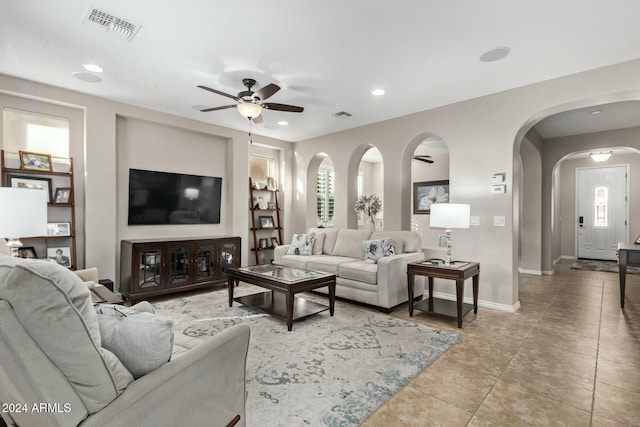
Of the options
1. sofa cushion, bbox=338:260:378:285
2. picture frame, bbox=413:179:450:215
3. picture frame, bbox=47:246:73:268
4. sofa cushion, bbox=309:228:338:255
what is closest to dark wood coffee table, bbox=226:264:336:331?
sofa cushion, bbox=338:260:378:285

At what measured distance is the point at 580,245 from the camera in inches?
324

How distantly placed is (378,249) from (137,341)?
3.48 m

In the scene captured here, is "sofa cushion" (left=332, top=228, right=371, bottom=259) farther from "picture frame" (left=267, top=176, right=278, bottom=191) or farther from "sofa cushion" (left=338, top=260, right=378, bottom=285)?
"picture frame" (left=267, top=176, right=278, bottom=191)

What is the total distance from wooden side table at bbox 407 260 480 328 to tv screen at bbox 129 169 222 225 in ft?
12.0

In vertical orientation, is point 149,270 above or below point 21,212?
below

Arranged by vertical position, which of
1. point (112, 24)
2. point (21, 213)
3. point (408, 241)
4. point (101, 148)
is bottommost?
point (408, 241)

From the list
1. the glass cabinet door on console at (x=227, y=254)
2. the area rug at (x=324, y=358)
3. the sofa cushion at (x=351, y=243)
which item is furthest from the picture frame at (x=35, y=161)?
the sofa cushion at (x=351, y=243)

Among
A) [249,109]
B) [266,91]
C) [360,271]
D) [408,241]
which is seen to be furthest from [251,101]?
[408,241]

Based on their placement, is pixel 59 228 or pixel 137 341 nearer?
pixel 137 341

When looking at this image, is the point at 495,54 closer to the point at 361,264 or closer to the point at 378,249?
the point at 378,249

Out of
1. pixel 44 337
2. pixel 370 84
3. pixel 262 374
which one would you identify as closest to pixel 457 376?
pixel 262 374

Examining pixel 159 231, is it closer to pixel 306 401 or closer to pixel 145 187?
pixel 145 187

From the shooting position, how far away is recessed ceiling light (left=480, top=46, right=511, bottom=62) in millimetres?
2990

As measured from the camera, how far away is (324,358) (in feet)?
8.77
